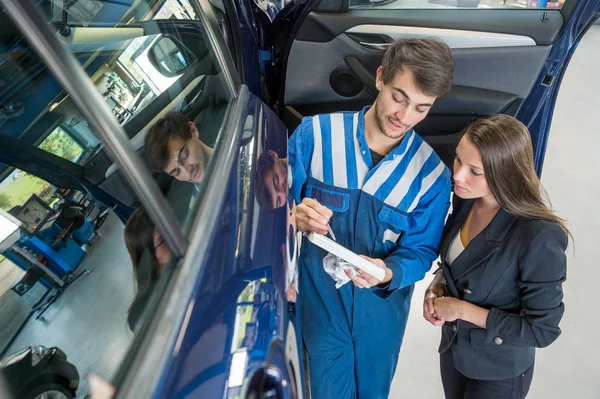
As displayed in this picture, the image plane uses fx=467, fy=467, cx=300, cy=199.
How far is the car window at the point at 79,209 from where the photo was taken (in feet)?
2.24

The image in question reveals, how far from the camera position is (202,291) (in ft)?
2.57

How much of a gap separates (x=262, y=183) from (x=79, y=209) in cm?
47

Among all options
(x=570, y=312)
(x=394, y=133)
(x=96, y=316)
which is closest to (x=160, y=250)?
(x=96, y=316)

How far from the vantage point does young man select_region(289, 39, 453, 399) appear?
1.44 m

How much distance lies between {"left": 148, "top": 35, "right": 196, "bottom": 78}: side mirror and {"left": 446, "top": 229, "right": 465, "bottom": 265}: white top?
0.97m

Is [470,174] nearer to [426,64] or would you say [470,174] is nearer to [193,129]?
[426,64]

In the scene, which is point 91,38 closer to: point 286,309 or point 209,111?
point 209,111

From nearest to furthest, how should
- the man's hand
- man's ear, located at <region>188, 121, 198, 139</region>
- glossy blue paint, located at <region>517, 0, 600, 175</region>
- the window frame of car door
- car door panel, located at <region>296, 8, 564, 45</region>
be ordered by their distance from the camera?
1. the window frame of car door
2. man's ear, located at <region>188, 121, 198, 139</region>
3. the man's hand
4. glossy blue paint, located at <region>517, 0, 600, 175</region>
5. car door panel, located at <region>296, 8, 564, 45</region>

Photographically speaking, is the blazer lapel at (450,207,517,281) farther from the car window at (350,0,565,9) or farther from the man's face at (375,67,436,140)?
the car window at (350,0,565,9)

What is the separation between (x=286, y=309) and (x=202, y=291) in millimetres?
286

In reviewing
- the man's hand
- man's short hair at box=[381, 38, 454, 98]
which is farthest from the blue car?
man's short hair at box=[381, 38, 454, 98]

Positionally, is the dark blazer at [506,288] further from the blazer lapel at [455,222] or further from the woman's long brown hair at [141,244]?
the woman's long brown hair at [141,244]

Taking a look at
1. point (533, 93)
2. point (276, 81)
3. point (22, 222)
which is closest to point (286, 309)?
point (22, 222)

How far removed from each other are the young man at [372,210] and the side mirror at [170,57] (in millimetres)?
442
